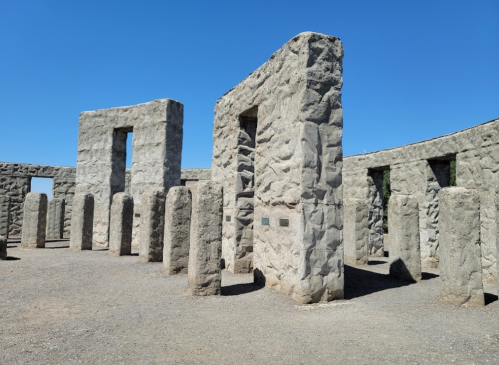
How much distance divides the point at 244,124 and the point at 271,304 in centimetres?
371

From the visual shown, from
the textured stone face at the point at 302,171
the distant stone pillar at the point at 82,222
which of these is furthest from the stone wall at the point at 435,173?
the distant stone pillar at the point at 82,222

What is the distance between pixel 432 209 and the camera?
9.32m

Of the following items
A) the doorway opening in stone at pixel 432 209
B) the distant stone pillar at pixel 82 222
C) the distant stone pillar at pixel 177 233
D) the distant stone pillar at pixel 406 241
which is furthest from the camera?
the distant stone pillar at pixel 82 222

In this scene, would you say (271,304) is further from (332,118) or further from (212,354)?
(332,118)

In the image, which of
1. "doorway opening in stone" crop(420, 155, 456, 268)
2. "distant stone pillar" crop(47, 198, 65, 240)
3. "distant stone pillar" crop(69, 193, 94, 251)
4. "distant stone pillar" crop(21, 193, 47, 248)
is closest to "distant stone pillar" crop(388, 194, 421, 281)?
"doorway opening in stone" crop(420, 155, 456, 268)

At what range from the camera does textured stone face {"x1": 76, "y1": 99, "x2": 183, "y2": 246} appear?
10422 mm

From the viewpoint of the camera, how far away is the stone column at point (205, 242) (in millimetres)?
5031

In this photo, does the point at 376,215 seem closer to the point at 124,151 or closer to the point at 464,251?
the point at 464,251

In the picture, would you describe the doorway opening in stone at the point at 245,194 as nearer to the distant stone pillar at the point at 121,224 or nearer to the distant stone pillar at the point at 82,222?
the distant stone pillar at the point at 121,224

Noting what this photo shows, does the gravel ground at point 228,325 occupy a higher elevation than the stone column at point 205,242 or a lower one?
lower

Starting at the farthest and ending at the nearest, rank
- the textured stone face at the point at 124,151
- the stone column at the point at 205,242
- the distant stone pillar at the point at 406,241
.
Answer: the textured stone face at the point at 124,151, the distant stone pillar at the point at 406,241, the stone column at the point at 205,242

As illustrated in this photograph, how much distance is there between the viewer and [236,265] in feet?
22.6

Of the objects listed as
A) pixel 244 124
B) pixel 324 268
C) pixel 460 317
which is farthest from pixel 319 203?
pixel 244 124

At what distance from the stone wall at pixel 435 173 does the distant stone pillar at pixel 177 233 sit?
3.96 metres
